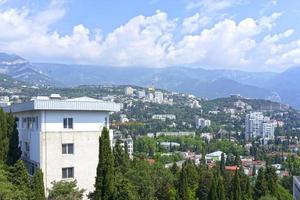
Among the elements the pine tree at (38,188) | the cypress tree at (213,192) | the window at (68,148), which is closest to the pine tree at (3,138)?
the window at (68,148)

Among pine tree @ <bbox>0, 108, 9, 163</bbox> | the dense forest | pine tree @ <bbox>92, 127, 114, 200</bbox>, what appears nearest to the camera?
the dense forest

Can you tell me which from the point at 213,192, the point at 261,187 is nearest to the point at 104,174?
the point at 213,192

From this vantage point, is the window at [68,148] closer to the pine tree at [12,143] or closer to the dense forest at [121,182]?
the dense forest at [121,182]

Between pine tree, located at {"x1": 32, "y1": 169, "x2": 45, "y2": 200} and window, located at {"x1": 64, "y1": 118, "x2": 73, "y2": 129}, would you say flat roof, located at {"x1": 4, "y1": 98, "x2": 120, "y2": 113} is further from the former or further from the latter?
pine tree, located at {"x1": 32, "y1": 169, "x2": 45, "y2": 200}

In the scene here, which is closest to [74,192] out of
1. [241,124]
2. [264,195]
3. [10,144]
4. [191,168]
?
[10,144]

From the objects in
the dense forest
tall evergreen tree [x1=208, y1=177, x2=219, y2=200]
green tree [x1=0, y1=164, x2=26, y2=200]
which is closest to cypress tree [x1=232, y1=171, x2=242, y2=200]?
the dense forest

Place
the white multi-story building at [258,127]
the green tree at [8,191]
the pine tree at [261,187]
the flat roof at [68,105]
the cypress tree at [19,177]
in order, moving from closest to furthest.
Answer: the green tree at [8,191], the cypress tree at [19,177], the flat roof at [68,105], the pine tree at [261,187], the white multi-story building at [258,127]

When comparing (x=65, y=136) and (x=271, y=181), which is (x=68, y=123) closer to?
(x=65, y=136)
